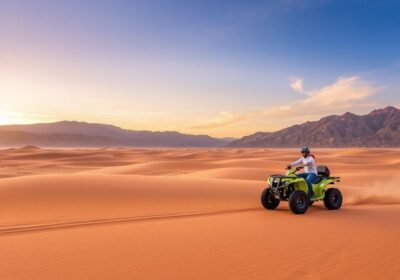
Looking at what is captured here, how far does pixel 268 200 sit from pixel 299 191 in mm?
1097

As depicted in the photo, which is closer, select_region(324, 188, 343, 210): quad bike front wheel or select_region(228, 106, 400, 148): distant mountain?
select_region(324, 188, 343, 210): quad bike front wheel

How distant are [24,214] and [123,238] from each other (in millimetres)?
4142

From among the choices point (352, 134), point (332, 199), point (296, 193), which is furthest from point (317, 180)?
point (352, 134)

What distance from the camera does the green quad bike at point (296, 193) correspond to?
9820 millimetres

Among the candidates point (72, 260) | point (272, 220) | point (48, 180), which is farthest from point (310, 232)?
point (48, 180)

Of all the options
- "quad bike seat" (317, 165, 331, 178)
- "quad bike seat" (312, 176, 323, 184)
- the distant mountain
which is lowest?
"quad bike seat" (312, 176, 323, 184)

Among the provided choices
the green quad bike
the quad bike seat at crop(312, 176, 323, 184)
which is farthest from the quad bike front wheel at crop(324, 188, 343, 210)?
the quad bike seat at crop(312, 176, 323, 184)

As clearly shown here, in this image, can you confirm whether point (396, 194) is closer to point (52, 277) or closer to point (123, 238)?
point (123, 238)

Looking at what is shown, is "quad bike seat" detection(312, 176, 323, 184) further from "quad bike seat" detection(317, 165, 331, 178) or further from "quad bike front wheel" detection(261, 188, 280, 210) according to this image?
"quad bike front wheel" detection(261, 188, 280, 210)

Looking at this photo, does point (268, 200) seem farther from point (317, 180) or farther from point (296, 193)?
point (317, 180)

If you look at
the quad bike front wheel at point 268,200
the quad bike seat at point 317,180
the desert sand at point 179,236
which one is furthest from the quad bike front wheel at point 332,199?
the quad bike front wheel at point 268,200

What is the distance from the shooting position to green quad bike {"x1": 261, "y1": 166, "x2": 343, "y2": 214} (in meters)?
9.82

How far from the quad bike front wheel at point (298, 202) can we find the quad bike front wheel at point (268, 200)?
1.00 metres

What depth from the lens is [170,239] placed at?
719cm
